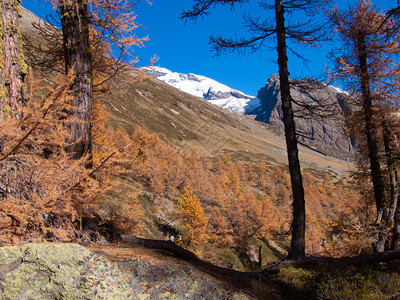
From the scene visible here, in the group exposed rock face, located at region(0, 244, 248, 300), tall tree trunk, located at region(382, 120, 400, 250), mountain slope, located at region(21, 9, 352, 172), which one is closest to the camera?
exposed rock face, located at region(0, 244, 248, 300)

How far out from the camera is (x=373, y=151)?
7473 mm

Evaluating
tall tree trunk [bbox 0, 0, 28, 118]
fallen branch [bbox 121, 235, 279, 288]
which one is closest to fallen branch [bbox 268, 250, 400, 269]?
fallen branch [bbox 121, 235, 279, 288]

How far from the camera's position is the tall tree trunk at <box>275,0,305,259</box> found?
5699mm

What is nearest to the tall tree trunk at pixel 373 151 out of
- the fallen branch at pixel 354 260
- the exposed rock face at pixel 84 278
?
the fallen branch at pixel 354 260

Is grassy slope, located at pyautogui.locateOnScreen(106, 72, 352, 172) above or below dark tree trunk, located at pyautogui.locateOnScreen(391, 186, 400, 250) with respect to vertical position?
above

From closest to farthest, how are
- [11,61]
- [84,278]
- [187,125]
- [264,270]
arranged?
[84,278], [11,61], [264,270], [187,125]

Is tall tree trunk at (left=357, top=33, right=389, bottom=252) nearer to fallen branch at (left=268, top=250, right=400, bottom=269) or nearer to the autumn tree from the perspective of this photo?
fallen branch at (left=268, top=250, right=400, bottom=269)

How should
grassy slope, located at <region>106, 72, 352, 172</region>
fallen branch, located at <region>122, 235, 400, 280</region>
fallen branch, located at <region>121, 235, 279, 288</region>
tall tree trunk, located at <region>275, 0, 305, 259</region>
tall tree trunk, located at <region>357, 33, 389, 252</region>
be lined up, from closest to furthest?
fallen branch, located at <region>121, 235, 279, 288</region>
fallen branch, located at <region>122, 235, 400, 280</region>
tall tree trunk, located at <region>275, 0, 305, 259</region>
tall tree trunk, located at <region>357, 33, 389, 252</region>
grassy slope, located at <region>106, 72, 352, 172</region>

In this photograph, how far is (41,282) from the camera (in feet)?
6.27

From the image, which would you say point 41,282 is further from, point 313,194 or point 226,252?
point 313,194

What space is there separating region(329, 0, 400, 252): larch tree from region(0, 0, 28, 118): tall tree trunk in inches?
318

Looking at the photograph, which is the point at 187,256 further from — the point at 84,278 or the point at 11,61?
the point at 11,61

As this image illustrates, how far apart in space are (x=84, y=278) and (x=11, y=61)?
11.8 feet

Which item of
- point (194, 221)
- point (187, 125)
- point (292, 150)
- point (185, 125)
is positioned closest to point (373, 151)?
point (292, 150)
